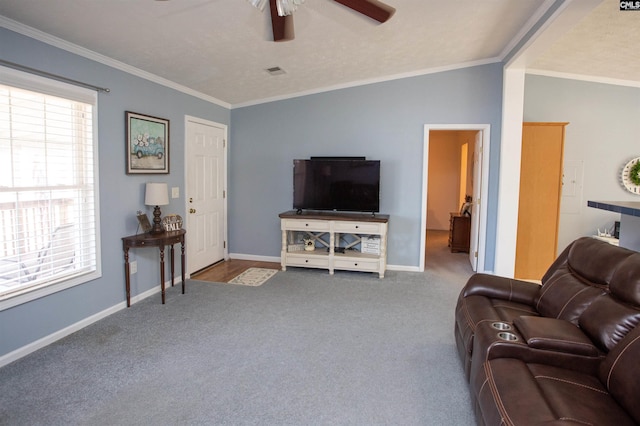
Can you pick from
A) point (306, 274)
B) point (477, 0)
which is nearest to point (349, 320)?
point (306, 274)

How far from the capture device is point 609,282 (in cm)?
197

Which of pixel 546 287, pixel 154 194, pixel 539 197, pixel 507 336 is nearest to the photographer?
pixel 507 336

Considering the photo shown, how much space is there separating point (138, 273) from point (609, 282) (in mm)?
3918

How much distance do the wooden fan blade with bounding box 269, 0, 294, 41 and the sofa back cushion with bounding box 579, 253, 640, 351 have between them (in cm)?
231

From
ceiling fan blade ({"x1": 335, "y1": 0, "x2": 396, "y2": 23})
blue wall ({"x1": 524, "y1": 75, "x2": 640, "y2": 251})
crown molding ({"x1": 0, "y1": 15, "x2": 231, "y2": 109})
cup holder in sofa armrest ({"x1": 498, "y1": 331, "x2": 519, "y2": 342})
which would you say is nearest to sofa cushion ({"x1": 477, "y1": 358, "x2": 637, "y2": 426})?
cup holder in sofa armrest ({"x1": 498, "y1": 331, "x2": 519, "y2": 342})

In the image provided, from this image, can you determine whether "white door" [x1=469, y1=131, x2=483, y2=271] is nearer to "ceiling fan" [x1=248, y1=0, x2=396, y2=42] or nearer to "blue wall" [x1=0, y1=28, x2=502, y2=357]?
"blue wall" [x1=0, y1=28, x2=502, y2=357]

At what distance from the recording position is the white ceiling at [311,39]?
2.59m

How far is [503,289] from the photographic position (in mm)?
2637

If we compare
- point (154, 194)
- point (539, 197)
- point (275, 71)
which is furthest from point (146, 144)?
point (539, 197)

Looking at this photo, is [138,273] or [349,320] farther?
[138,273]

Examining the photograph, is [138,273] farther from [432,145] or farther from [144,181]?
[432,145]

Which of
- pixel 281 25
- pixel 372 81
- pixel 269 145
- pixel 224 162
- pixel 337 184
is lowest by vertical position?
pixel 337 184

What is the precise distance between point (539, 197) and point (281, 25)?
3.87m

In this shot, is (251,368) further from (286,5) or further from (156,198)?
(286,5)
